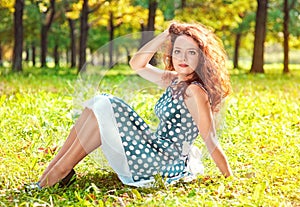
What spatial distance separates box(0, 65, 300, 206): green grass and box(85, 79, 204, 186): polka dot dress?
12 cm

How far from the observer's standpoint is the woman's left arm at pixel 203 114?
3957mm

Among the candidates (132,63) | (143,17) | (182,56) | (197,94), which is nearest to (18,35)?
(143,17)

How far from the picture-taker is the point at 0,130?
592 cm

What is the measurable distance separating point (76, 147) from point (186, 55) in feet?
3.31

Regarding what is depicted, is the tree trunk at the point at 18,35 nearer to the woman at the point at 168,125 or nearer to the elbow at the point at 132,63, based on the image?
the elbow at the point at 132,63

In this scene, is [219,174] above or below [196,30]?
below

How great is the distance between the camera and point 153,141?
4004 mm

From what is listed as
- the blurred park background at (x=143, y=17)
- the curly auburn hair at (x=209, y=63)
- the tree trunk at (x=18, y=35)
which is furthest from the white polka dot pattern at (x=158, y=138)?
the tree trunk at (x=18, y=35)

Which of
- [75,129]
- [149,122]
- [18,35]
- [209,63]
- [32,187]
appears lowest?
[18,35]

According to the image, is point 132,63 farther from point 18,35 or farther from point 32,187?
point 18,35

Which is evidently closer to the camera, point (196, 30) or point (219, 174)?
point (196, 30)

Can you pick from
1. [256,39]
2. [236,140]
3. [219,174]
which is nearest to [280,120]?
[236,140]

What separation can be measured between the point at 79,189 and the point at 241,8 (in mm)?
19217

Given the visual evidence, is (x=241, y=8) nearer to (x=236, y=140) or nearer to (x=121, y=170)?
(x=236, y=140)
